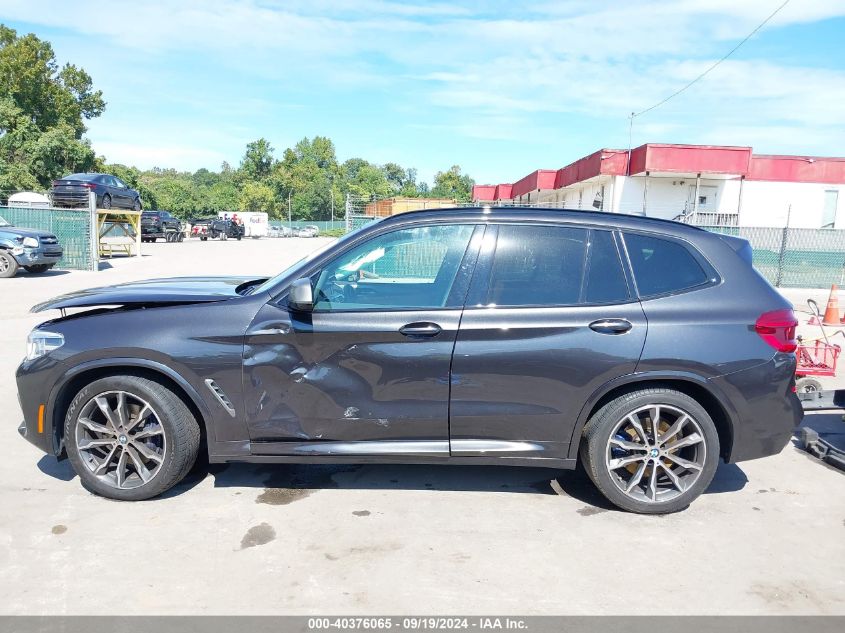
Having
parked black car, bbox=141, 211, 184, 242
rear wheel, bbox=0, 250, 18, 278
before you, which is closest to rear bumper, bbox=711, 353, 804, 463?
rear wheel, bbox=0, 250, 18, 278

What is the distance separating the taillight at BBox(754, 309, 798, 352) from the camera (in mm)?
3795

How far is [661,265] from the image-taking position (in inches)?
155

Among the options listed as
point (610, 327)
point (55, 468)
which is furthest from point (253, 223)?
point (610, 327)

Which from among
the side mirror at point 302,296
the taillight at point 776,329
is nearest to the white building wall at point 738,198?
the taillight at point 776,329

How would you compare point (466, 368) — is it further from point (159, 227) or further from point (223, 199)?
point (223, 199)

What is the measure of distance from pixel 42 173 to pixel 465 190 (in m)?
77.1

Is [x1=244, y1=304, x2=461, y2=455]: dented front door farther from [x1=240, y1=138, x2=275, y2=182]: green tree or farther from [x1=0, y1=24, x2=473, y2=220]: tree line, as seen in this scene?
[x1=240, y1=138, x2=275, y2=182]: green tree

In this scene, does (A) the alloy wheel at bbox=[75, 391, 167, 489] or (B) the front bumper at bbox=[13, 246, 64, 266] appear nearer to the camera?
(A) the alloy wheel at bbox=[75, 391, 167, 489]

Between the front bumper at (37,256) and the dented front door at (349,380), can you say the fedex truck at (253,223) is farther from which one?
the dented front door at (349,380)

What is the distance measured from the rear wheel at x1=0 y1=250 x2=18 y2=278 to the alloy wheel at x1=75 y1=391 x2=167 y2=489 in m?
15.0

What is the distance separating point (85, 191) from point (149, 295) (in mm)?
20366

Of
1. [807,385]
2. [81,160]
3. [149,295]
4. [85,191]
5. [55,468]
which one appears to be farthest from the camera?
[81,160]

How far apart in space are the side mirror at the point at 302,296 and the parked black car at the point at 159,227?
36.8 m

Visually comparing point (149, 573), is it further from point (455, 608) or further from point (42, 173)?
point (42, 173)
